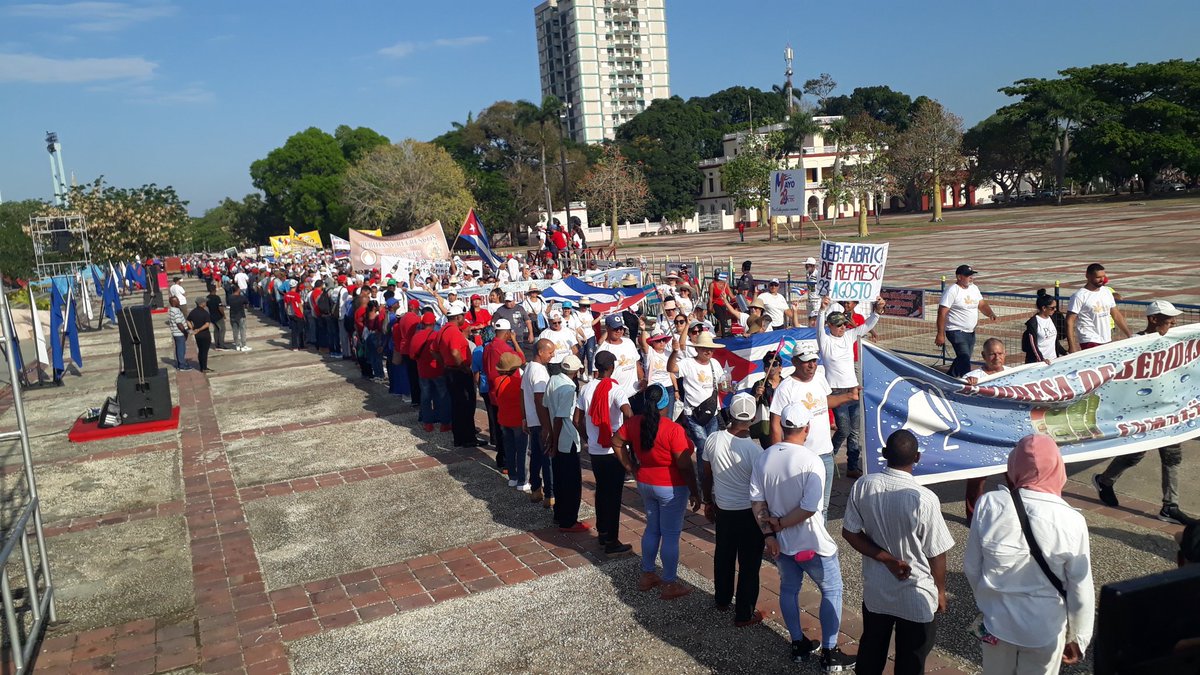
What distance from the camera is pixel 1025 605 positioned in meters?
3.74

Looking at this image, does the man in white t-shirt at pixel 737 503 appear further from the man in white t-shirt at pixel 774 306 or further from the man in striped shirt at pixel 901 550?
the man in white t-shirt at pixel 774 306

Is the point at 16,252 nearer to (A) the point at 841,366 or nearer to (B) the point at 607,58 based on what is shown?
(A) the point at 841,366

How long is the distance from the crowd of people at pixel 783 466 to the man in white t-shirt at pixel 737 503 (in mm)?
14

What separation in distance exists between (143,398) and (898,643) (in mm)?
12052

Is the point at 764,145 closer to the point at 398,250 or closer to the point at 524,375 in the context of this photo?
the point at 398,250

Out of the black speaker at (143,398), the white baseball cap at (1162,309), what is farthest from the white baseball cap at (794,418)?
the black speaker at (143,398)

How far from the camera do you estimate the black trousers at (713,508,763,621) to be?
18.1ft

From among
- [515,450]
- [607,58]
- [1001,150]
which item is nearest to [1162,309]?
[515,450]

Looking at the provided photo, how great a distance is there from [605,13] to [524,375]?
16104 centimetres

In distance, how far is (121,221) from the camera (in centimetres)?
4600

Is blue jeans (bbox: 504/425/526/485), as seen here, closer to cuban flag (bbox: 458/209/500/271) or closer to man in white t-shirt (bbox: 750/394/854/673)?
man in white t-shirt (bbox: 750/394/854/673)

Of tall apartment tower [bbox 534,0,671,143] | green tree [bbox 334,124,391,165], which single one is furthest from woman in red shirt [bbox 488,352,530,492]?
tall apartment tower [bbox 534,0,671,143]

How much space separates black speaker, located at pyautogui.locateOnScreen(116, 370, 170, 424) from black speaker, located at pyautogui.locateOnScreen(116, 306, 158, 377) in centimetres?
13

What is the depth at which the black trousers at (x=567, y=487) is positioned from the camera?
7.54 m
